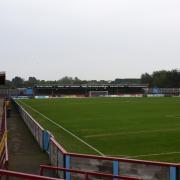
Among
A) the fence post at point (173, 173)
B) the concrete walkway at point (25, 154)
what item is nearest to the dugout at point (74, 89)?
the concrete walkway at point (25, 154)

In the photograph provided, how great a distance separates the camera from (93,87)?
171m

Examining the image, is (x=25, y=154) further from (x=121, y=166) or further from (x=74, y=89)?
(x=74, y=89)

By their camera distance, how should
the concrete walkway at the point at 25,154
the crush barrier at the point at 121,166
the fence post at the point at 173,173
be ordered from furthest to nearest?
1. the concrete walkway at the point at 25,154
2. the crush barrier at the point at 121,166
3. the fence post at the point at 173,173

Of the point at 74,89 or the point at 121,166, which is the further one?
the point at 74,89

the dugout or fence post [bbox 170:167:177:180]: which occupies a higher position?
the dugout

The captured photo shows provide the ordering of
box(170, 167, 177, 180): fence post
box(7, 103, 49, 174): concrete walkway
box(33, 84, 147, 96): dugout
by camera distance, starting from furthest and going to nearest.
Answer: box(33, 84, 147, 96): dugout → box(7, 103, 49, 174): concrete walkway → box(170, 167, 177, 180): fence post

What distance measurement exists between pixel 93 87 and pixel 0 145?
509 feet

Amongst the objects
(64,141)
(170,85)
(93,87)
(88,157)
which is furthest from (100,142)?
(170,85)

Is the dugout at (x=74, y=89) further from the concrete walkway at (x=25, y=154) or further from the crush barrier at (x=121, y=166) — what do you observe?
the crush barrier at (x=121, y=166)

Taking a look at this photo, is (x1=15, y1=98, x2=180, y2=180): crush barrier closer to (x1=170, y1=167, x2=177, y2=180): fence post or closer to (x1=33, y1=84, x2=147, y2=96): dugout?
(x1=170, y1=167, x2=177, y2=180): fence post

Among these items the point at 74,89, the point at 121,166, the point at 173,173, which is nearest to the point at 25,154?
the point at 121,166

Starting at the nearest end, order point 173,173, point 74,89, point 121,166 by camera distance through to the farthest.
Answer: point 173,173
point 121,166
point 74,89

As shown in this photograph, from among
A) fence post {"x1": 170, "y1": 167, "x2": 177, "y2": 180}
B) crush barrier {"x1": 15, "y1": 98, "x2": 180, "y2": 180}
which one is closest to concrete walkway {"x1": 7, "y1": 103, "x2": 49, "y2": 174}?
crush barrier {"x1": 15, "y1": 98, "x2": 180, "y2": 180}

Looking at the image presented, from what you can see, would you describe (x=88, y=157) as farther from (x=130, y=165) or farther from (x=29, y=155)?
(x=29, y=155)
